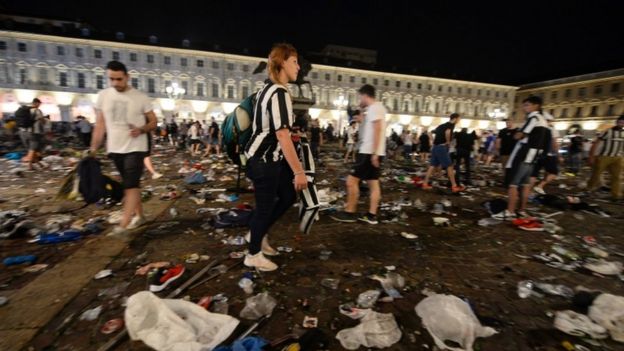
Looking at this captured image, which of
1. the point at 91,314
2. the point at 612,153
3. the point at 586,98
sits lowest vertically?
the point at 91,314

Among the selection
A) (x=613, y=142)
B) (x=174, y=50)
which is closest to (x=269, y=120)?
(x=613, y=142)

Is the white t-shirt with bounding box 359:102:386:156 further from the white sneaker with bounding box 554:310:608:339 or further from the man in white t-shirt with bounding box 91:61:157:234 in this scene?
the man in white t-shirt with bounding box 91:61:157:234

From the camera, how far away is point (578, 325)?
2045 millimetres

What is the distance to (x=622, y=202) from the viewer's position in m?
6.67

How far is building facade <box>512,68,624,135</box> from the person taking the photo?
160 feet

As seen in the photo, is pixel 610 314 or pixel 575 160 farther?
pixel 575 160

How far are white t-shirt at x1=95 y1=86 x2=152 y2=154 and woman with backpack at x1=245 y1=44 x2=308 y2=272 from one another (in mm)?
1664

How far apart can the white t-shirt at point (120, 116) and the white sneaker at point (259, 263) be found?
1.91 m

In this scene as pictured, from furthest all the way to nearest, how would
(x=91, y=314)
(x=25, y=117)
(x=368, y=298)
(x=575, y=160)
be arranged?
(x=575, y=160)
(x=25, y=117)
(x=368, y=298)
(x=91, y=314)

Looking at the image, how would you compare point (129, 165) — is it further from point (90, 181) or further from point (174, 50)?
point (174, 50)

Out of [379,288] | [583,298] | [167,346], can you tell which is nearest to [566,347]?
[583,298]

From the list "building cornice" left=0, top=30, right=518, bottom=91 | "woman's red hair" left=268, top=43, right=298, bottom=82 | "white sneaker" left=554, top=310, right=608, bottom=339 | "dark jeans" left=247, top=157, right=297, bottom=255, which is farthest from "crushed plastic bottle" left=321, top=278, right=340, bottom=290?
"building cornice" left=0, top=30, right=518, bottom=91

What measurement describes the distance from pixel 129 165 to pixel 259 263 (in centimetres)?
197

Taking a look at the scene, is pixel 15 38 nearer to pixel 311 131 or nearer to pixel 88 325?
pixel 311 131
